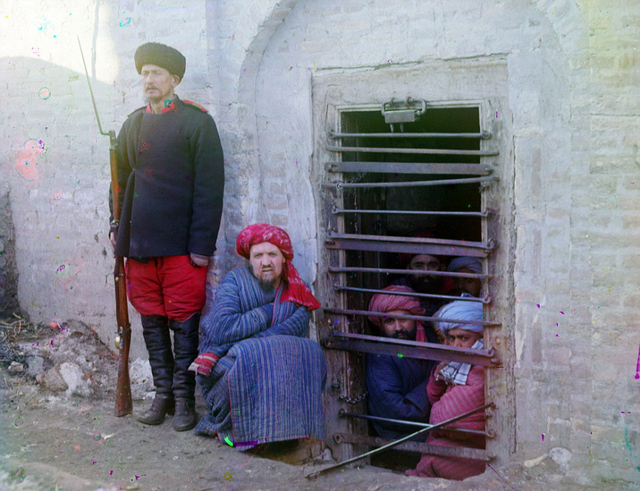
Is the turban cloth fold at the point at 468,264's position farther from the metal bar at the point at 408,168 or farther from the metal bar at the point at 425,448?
the metal bar at the point at 425,448

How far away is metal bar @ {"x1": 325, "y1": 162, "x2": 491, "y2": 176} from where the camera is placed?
4246 mm

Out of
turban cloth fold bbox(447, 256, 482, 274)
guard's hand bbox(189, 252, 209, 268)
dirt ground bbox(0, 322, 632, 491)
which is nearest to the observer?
dirt ground bbox(0, 322, 632, 491)

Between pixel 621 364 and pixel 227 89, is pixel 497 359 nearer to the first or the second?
pixel 621 364

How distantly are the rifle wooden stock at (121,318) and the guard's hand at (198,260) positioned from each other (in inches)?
19.1

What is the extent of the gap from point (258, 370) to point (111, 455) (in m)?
1.00

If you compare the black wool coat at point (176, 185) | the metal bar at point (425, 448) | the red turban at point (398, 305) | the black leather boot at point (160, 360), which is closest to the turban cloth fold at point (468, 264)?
the red turban at point (398, 305)

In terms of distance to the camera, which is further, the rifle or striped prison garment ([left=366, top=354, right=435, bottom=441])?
striped prison garment ([left=366, top=354, right=435, bottom=441])

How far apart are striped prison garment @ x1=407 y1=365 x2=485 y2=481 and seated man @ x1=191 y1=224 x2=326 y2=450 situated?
0.75 meters

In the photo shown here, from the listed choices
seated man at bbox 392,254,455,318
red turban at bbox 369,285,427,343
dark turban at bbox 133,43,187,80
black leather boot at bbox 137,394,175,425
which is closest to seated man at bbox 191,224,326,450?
black leather boot at bbox 137,394,175,425

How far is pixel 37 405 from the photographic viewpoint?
4.95 meters

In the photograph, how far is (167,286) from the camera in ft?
15.2

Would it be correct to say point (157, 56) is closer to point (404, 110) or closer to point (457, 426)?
point (404, 110)

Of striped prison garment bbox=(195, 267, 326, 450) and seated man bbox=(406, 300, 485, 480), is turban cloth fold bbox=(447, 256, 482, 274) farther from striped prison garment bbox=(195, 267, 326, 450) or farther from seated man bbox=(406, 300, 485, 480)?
striped prison garment bbox=(195, 267, 326, 450)

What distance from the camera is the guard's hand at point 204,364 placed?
424 centimetres
